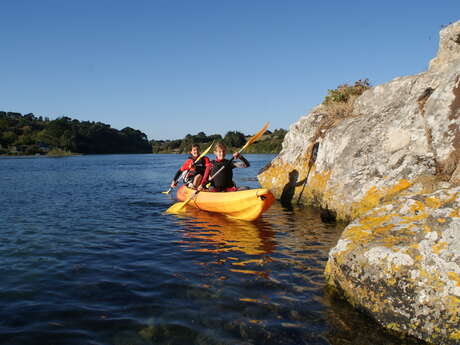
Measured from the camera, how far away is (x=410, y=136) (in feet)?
27.8

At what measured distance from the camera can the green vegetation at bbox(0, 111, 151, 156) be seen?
305ft

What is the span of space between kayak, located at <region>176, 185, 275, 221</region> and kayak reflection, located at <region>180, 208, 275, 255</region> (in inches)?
9.1

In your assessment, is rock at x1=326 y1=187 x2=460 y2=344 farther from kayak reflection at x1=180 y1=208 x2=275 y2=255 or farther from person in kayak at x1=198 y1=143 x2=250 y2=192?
person in kayak at x1=198 y1=143 x2=250 y2=192

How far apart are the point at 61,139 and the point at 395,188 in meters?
111

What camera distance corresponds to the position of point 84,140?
117 metres

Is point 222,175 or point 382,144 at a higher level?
point 382,144

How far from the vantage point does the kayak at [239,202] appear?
30.3ft

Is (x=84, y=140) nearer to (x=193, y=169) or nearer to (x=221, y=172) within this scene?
(x=193, y=169)

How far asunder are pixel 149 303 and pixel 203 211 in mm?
6974

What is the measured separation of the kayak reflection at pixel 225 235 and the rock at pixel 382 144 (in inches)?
94.7

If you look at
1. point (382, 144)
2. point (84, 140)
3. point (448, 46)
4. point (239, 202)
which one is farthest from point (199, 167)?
point (84, 140)

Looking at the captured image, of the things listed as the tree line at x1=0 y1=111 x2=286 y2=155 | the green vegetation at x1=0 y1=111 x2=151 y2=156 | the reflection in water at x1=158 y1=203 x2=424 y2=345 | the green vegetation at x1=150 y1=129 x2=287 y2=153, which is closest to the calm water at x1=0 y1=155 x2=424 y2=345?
the reflection in water at x1=158 y1=203 x2=424 y2=345

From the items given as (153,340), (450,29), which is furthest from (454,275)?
(450,29)

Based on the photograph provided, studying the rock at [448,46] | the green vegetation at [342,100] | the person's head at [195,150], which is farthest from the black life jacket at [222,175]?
the rock at [448,46]
